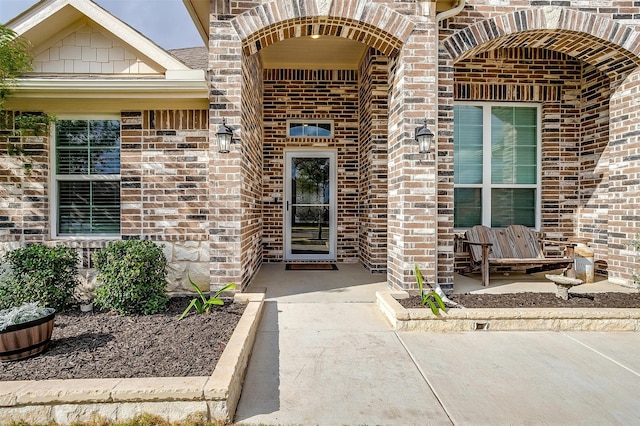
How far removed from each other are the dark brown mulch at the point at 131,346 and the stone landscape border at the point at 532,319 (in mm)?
1874

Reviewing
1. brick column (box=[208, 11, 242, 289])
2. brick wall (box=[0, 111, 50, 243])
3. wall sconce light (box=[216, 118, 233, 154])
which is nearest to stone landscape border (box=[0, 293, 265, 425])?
brick column (box=[208, 11, 242, 289])

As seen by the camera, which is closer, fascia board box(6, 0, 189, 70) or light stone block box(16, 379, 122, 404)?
light stone block box(16, 379, 122, 404)

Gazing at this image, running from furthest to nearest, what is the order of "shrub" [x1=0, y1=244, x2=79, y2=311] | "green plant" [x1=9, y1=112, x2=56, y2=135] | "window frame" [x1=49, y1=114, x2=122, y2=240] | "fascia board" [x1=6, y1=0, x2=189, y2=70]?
"window frame" [x1=49, y1=114, x2=122, y2=240] → "fascia board" [x1=6, y1=0, x2=189, y2=70] → "green plant" [x1=9, y1=112, x2=56, y2=135] → "shrub" [x1=0, y1=244, x2=79, y2=311]

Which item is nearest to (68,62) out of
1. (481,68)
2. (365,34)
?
(365,34)

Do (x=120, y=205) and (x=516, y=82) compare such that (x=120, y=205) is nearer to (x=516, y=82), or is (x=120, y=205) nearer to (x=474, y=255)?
(x=474, y=255)

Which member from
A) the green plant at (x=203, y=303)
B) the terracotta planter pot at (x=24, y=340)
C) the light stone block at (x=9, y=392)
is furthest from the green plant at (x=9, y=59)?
the light stone block at (x=9, y=392)

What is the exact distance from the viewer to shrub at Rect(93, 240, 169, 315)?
3451mm

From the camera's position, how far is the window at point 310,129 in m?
6.70

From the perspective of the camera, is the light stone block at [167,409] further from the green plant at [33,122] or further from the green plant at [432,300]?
the green plant at [33,122]

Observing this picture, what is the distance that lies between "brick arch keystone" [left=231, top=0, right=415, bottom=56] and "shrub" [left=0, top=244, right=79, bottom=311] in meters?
3.30

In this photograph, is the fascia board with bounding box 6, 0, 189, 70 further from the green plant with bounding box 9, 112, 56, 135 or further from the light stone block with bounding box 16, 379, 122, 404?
the light stone block with bounding box 16, 379, 122, 404

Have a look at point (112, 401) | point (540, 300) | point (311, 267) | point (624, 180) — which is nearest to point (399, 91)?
point (540, 300)

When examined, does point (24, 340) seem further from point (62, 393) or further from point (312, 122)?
point (312, 122)

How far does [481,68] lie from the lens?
5703 millimetres
